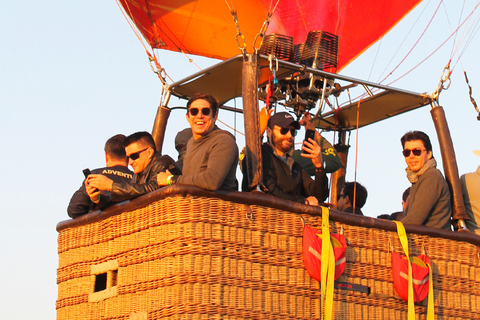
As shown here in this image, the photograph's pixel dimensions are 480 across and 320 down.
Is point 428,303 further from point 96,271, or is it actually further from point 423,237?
point 96,271

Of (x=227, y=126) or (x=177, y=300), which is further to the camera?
(x=227, y=126)

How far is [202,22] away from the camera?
6391 millimetres

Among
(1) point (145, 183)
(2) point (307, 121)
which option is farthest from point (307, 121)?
(1) point (145, 183)

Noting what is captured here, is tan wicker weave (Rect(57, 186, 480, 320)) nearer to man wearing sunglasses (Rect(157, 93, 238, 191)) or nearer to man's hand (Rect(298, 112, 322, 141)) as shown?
man wearing sunglasses (Rect(157, 93, 238, 191))

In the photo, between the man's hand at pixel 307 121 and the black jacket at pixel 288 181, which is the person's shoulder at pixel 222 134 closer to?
the black jacket at pixel 288 181

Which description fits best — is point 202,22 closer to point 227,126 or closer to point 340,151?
point 227,126

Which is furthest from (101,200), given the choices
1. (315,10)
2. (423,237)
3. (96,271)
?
(315,10)

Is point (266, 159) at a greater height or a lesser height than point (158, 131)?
lesser

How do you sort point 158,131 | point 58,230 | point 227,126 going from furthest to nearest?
1. point 227,126
2. point 158,131
3. point 58,230

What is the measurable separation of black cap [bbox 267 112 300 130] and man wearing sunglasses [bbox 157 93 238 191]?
0.68 m

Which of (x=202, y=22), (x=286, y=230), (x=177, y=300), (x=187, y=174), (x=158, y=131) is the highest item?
(x=202, y=22)

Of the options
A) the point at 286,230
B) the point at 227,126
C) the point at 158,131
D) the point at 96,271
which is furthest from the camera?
the point at 227,126

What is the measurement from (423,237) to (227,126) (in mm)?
2218

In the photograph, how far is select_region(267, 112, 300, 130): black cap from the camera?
15.7 feet
